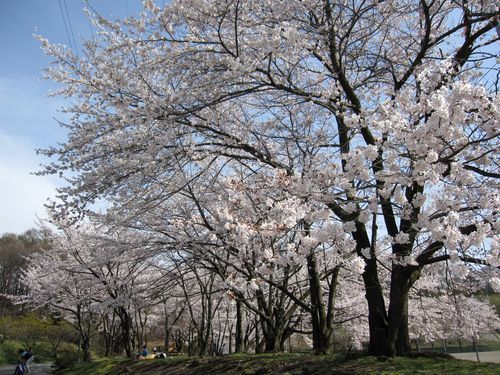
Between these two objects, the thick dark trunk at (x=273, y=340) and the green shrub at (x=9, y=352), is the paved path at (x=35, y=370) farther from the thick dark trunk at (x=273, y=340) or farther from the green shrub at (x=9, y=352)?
the thick dark trunk at (x=273, y=340)

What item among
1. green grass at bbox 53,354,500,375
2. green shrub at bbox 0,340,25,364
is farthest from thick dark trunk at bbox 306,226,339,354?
green shrub at bbox 0,340,25,364

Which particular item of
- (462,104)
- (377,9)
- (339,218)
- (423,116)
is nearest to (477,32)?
(377,9)

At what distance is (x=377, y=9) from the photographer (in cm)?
624

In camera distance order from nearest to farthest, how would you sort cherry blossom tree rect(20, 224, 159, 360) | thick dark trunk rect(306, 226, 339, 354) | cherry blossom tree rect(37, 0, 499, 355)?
cherry blossom tree rect(37, 0, 499, 355), thick dark trunk rect(306, 226, 339, 354), cherry blossom tree rect(20, 224, 159, 360)

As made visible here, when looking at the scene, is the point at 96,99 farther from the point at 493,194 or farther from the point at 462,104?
the point at 493,194

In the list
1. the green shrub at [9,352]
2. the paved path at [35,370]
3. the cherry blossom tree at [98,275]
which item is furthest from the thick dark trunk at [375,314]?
the green shrub at [9,352]

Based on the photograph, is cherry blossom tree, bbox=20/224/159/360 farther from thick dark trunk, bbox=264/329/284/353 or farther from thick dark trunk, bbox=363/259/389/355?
thick dark trunk, bbox=363/259/389/355

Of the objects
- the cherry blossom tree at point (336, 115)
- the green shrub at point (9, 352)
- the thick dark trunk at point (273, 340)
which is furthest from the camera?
the green shrub at point (9, 352)

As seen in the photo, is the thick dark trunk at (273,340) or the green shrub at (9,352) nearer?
the thick dark trunk at (273,340)

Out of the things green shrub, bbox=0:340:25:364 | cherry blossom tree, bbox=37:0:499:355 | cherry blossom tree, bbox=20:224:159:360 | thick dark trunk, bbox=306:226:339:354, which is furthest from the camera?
green shrub, bbox=0:340:25:364

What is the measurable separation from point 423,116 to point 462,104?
3.39 ft

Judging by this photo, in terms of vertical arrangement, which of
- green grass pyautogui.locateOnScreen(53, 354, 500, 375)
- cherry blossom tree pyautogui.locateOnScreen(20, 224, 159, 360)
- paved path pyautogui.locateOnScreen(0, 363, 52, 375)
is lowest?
paved path pyautogui.locateOnScreen(0, 363, 52, 375)

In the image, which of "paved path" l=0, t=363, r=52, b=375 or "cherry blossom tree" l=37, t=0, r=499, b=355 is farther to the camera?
"paved path" l=0, t=363, r=52, b=375

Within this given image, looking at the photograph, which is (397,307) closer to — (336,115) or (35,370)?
(336,115)
